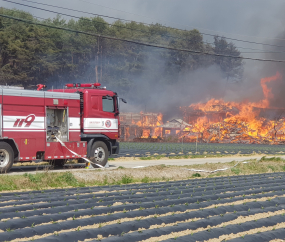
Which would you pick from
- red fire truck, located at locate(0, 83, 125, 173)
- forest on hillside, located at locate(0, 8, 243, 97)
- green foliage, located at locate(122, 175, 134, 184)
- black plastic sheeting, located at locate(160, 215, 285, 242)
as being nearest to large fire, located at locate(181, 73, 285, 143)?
forest on hillside, located at locate(0, 8, 243, 97)

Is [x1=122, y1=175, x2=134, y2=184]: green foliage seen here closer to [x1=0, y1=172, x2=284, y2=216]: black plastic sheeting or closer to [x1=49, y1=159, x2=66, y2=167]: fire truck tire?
[x1=0, y1=172, x2=284, y2=216]: black plastic sheeting

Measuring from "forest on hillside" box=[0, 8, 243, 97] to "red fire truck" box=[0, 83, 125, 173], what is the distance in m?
38.5

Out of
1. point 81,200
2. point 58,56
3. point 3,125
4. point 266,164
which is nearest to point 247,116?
point 58,56

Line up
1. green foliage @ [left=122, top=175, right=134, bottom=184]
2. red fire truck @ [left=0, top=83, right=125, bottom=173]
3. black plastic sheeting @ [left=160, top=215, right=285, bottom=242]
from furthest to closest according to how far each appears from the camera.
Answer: red fire truck @ [left=0, top=83, right=125, bottom=173] → green foliage @ [left=122, top=175, right=134, bottom=184] → black plastic sheeting @ [left=160, top=215, right=285, bottom=242]

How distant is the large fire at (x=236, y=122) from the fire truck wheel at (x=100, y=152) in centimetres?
4534

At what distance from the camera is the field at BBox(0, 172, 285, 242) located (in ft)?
25.3

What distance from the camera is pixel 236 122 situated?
216 feet

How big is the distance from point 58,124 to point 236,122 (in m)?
49.1

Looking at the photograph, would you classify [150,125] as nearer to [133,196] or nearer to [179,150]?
[179,150]

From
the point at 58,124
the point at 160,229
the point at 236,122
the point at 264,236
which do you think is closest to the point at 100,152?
the point at 58,124

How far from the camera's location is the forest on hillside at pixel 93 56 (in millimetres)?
64750

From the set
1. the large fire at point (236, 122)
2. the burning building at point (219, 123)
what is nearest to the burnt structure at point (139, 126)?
the burning building at point (219, 123)

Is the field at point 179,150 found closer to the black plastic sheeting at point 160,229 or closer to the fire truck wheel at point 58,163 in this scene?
the fire truck wheel at point 58,163

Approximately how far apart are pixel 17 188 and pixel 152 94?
7517 centimetres
